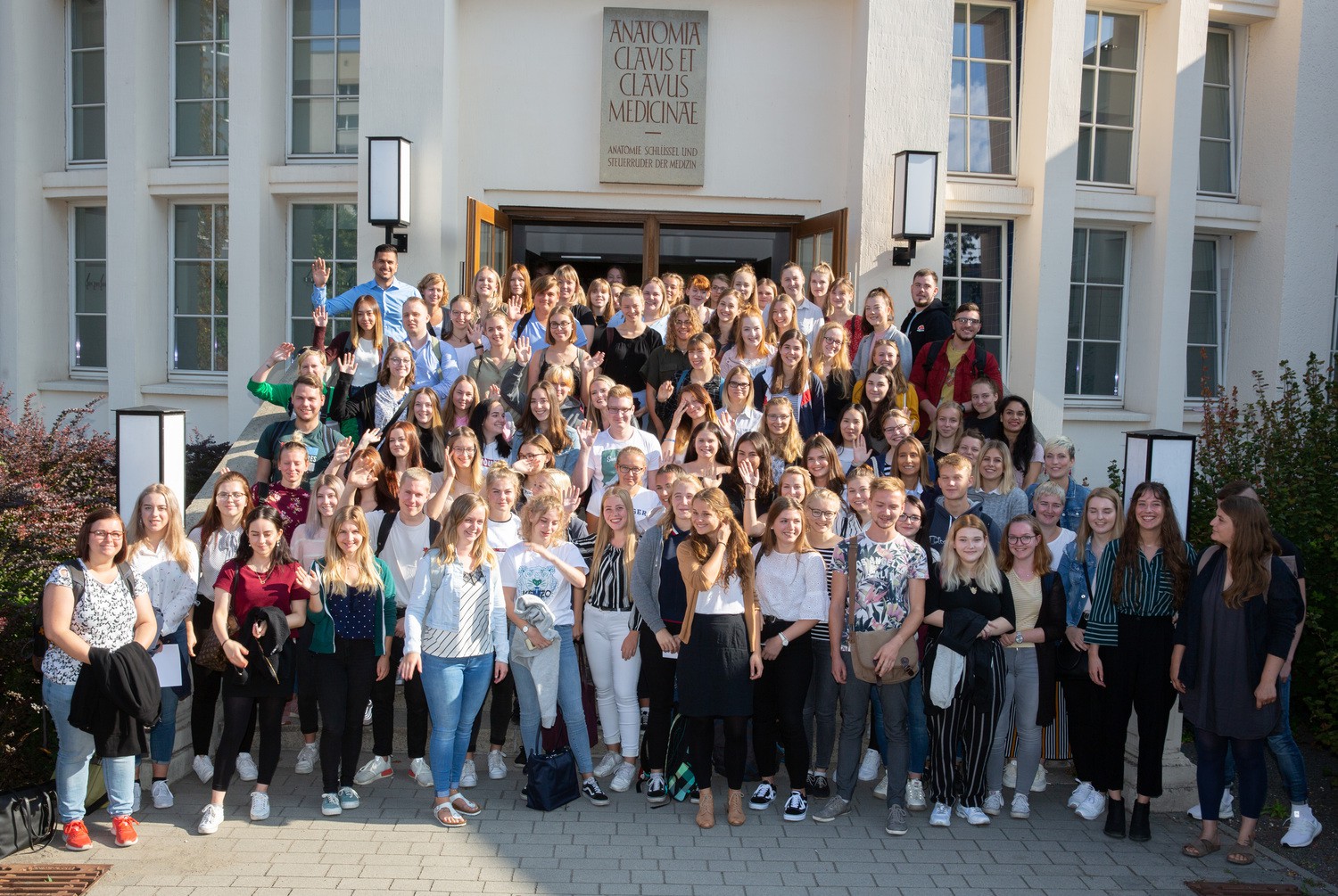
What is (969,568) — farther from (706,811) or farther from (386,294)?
(386,294)

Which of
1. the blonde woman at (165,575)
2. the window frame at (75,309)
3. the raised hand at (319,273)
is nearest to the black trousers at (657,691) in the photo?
the blonde woman at (165,575)

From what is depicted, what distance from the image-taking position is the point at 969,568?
18.5ft

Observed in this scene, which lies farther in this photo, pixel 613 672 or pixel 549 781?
pixel 613 672

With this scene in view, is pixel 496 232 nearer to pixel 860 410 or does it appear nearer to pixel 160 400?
pixel 160 400

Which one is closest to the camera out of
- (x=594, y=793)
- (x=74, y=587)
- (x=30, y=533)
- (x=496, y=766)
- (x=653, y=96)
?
(x=74, y=587)

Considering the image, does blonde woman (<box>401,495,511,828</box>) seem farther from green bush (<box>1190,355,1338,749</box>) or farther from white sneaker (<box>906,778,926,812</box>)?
green bush (<box>1190,355,1338,749</box>)

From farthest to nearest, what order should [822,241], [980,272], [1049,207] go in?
[980,272], [1049,207], [822,241]

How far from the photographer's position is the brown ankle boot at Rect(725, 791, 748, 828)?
5.56 m

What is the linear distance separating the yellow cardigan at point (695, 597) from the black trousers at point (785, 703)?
0.15 metres

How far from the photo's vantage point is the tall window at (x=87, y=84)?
40.2 feet

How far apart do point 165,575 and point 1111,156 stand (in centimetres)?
1079

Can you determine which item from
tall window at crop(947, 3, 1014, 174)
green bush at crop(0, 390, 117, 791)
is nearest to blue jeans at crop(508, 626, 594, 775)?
green bush at crop(0, 390, 117, 791)

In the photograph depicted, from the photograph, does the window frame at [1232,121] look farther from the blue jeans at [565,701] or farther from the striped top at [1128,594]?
the blue jeans at [565,701]

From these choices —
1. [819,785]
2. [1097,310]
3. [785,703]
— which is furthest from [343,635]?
[1097,310]
